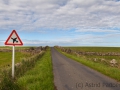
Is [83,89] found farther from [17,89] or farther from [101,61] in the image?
[101,61]

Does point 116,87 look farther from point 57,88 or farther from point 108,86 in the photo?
point 57,88

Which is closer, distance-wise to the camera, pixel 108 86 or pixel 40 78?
pixel 108 86

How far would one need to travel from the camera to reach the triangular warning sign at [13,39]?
356 inches

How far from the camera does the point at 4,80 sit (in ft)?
25.8

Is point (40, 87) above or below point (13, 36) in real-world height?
below

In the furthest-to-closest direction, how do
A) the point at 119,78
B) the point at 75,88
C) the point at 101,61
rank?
the point at 101,61, the point at 119,78, the point at 75,88

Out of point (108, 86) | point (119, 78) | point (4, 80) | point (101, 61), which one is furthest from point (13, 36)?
point (101, 61)

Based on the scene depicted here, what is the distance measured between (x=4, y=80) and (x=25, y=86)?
1271 mm

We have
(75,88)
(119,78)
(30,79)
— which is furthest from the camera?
(119,78)

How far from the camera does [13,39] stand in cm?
920

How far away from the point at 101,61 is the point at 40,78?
39.5 ft

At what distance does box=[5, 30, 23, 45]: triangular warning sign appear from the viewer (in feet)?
29.7

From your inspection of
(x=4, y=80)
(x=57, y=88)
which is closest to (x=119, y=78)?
(x=57, y=88)

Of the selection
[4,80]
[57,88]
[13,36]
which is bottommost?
[57,88]
